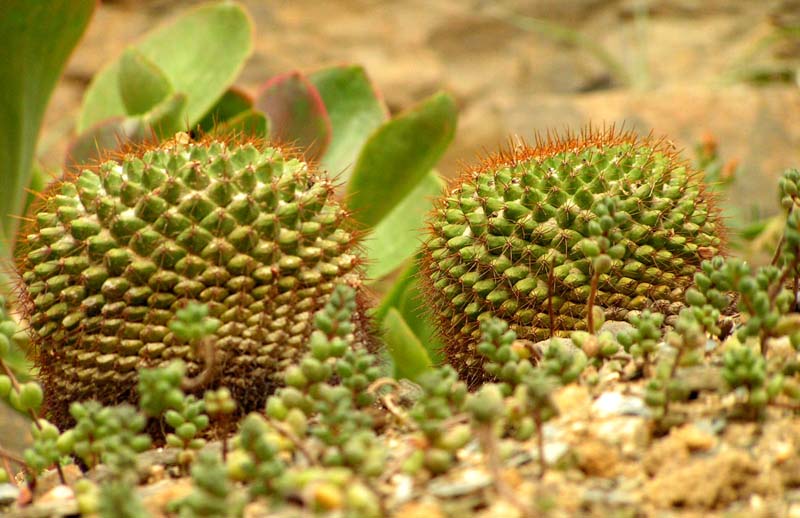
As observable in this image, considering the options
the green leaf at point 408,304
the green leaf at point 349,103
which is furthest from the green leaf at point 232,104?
the green leaf at point 408,304

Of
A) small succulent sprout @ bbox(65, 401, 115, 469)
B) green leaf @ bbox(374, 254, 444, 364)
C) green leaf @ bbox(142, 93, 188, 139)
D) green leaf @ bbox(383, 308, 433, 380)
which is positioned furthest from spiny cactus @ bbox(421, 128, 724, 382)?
green leaf @ bbox(142, 93, 188, 139)

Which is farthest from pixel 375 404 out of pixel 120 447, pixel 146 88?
pixel 146 88

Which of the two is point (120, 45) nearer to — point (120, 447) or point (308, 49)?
point (308, 49)

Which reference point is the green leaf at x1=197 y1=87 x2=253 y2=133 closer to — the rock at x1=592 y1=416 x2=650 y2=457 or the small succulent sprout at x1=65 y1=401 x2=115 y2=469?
the small succulent sprout at x1=65 y1=401 x2=115 y2=469

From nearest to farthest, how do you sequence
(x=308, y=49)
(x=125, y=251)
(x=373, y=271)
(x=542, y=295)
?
(x=125, y=251), (x=542, y=295), (x=373, y=271), (x=308, y=49)

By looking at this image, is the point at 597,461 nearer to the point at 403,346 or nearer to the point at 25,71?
the point at 403,346

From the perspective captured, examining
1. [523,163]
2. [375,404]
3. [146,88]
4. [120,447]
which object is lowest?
[375,404]

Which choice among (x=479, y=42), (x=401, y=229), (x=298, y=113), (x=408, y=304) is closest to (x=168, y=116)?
(x=298, y=113)
